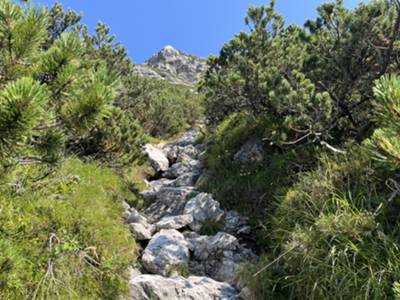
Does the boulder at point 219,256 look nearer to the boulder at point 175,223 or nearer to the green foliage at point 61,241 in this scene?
the boulder at point 175,223

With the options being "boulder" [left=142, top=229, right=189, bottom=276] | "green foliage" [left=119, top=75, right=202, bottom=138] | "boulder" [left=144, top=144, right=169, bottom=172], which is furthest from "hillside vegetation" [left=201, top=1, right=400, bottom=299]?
"green foliage" [left=119, top=75, right=202, bottom=138]

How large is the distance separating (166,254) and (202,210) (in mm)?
1623

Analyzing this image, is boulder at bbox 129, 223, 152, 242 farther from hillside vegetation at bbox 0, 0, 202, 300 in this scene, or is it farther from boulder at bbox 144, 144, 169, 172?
boulder at bbox 144, 144, 169, 172

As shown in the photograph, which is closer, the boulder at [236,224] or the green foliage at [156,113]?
the boulder at [236,224]

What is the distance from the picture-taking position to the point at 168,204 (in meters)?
7.36

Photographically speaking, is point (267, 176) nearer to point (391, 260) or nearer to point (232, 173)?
point (232, 173)

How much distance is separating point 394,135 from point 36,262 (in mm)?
3926

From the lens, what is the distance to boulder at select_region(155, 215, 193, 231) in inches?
235

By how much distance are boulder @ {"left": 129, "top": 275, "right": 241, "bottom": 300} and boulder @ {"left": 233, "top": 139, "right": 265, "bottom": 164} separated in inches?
141

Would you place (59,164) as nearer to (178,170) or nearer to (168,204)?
(168,204)

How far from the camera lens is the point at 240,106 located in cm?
862

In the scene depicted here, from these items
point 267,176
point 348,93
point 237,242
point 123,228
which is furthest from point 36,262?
Answer: point 348,93

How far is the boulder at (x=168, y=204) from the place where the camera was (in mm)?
7094

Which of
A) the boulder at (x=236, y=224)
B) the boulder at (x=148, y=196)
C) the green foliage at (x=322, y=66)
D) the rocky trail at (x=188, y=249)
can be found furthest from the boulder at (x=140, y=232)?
the green foliage at (x=322, y=66)
